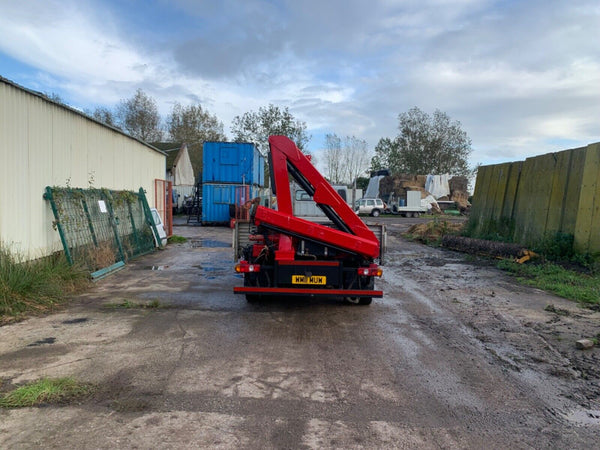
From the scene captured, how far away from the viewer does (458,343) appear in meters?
5.68

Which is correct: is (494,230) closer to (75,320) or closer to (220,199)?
(75,320)

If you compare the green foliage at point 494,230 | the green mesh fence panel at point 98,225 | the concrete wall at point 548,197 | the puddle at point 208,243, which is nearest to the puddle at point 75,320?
the green mesh fence panel at point 98,225

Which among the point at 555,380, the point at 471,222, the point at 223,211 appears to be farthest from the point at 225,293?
the point at 223,211

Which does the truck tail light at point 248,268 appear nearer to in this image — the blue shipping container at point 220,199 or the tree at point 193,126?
the blue shipping container at point 220,199

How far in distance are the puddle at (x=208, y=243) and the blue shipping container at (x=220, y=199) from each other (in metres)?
6.54

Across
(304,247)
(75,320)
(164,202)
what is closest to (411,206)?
(164,202)

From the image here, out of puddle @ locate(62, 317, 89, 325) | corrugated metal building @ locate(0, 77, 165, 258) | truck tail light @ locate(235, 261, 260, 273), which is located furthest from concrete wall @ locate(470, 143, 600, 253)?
corrugated metal building @ locate(0, 77, 165, 258)

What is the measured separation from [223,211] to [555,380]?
69.9ft

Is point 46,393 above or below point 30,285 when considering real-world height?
below

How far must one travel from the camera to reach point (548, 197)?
514 inches

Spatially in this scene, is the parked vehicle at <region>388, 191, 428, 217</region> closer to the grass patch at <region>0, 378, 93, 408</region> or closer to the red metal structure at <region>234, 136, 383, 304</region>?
the red metal structure at <region>234, 136, 383, 304</region>

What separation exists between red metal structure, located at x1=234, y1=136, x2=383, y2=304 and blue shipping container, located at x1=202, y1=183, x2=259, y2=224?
55.7 ft

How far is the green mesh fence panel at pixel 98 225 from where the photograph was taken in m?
9.01

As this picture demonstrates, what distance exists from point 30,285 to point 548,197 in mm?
13251
